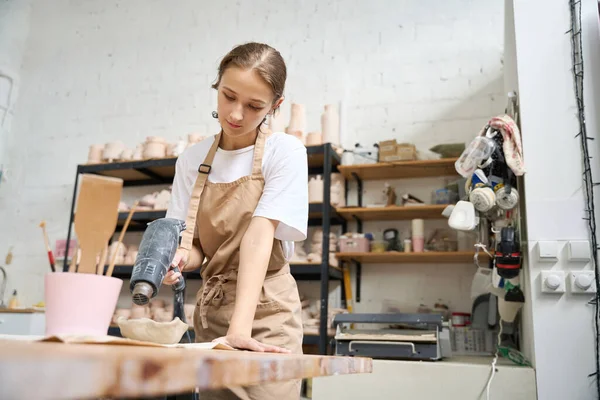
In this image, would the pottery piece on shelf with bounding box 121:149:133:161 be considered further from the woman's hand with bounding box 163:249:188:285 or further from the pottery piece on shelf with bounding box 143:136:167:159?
the woman's hand with bounding box 163:249:188:285

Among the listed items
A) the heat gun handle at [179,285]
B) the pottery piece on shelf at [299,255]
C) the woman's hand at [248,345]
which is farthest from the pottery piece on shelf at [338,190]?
the woman's hand at [248,345]

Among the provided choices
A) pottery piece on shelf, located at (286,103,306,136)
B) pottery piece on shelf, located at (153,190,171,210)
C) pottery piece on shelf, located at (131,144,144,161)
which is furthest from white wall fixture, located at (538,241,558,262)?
pottery piece on shelf, located at (131,144,144,161)

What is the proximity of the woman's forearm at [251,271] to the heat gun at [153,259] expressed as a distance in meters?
0.16

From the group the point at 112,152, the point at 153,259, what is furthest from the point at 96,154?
the point at 153,259

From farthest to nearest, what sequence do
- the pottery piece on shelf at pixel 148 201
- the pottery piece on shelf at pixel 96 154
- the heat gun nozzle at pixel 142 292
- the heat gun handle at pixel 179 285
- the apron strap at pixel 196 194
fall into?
the pottery piece on shelf at pixel 96 154
the pottery piece on shelf at pixel 148 201
the apron strap at pixel 196 194
the heat gun handle at pixel 179 285
the heat gun nozzle at pixel 142 292

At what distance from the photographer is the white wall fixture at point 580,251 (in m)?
1.98

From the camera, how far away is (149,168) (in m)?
3.79

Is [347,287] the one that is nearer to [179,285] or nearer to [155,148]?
[155,148]

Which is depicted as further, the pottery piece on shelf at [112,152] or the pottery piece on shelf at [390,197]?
the pottery piece on shelf at [112,152]

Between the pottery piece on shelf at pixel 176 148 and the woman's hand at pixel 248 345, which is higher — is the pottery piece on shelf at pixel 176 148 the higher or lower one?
the higher one

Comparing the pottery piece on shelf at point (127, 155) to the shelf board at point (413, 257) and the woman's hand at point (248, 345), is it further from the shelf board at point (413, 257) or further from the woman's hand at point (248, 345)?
the woman's hand at point (248, 345)

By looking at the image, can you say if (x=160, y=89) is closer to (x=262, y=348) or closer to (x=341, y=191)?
(x=341, y=191)

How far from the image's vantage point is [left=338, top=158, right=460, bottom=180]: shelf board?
126 inches

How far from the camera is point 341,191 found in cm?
343
